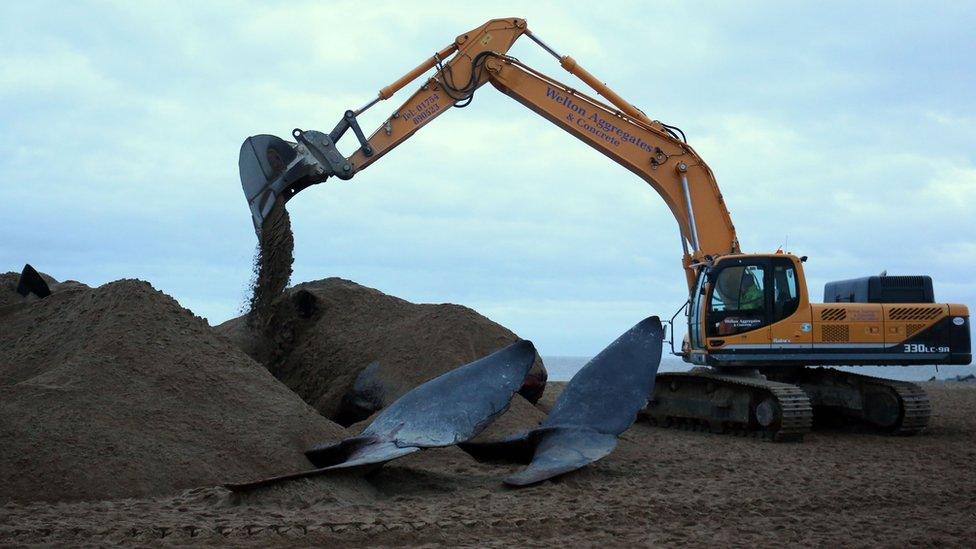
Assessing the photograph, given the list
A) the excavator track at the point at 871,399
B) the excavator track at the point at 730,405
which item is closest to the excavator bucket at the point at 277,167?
the excavator track at the point at 730,405

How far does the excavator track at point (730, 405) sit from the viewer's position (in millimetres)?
10211

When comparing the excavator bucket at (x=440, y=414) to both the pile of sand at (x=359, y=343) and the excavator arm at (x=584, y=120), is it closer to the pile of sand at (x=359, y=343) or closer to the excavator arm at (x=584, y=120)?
the pile of sand at (x=359, y=343)

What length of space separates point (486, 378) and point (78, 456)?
2.89m

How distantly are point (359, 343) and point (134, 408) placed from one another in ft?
12.1

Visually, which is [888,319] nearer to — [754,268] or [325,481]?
[754,268]

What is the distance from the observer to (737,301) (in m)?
11.2

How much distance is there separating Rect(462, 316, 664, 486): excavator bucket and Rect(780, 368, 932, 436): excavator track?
3906 millimetres

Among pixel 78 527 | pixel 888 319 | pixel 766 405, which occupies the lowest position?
pixel 78 527

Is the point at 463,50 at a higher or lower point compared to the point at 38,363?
higher

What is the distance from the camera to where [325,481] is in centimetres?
645

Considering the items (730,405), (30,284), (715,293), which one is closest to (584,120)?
(715,293)

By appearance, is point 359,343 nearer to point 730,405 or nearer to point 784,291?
point 730,405

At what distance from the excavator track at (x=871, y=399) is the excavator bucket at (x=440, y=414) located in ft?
16.2

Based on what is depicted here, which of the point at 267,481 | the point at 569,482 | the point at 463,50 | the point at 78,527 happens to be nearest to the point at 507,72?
the point at 463,50
